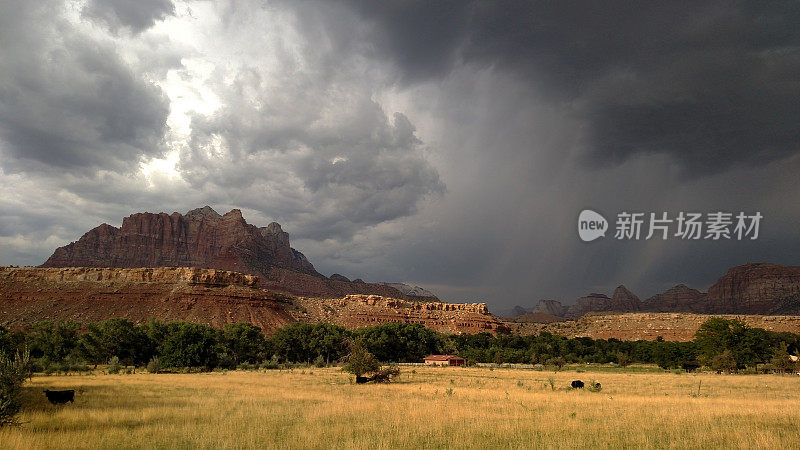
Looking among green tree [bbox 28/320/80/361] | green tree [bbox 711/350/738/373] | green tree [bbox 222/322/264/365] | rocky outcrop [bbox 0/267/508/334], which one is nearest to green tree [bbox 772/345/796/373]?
green tree [bbox 711/350/738/373]

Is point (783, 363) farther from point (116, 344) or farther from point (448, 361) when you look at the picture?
Result: point (116, 344)

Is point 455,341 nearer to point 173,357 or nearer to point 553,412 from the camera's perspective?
point 173,357

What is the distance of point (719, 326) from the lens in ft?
235

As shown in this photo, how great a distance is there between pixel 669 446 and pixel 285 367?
58.1 metres

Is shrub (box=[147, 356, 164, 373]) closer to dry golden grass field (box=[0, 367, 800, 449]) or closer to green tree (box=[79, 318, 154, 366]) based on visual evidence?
green tree (box=[79, 318, 154, 366])

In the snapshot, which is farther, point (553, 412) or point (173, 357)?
point (173, 357)

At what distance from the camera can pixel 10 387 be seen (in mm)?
15906

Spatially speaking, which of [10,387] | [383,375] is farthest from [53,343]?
[10,387]

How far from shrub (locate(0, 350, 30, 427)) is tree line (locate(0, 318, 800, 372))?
34011mm

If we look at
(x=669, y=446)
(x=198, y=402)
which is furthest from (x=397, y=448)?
(x=198, y=402)

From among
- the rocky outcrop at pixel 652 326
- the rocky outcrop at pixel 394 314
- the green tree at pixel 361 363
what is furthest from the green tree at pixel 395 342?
the rocky outcrop at pixel 652 326

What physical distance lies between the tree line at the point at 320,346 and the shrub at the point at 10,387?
34.0 metres

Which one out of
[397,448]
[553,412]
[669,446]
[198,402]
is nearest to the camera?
[397,448]

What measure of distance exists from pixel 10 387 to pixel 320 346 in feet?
227
